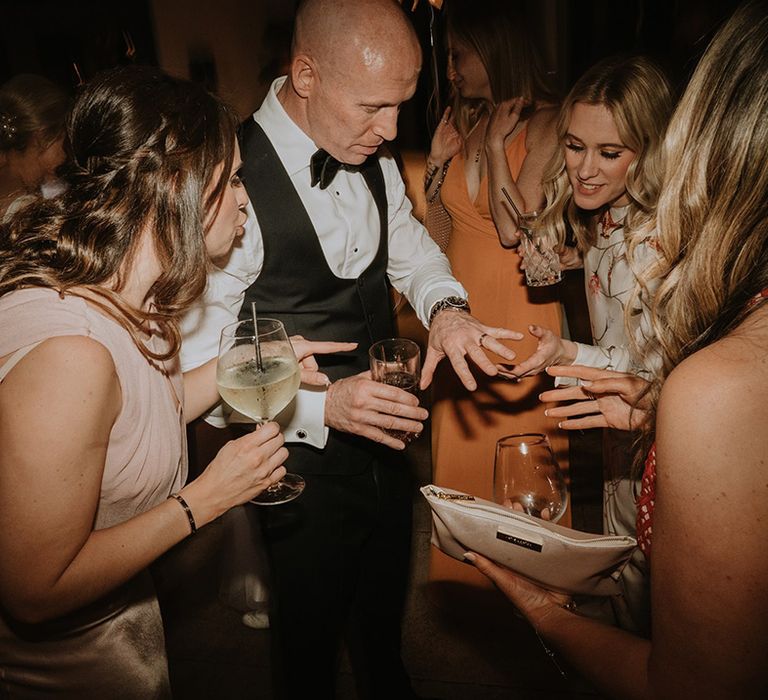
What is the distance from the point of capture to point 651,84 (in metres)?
2.18

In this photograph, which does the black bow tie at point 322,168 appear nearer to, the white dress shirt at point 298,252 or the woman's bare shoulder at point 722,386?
the white dress shirt at point 298,252

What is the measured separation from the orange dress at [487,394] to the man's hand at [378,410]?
42.4 inches

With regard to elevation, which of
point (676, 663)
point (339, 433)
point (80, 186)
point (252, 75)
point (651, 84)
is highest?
point (252, 75)

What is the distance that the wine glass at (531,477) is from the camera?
4.51 ft

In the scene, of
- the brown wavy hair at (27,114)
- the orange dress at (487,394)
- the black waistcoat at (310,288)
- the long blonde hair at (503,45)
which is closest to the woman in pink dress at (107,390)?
the black waistcoat at (310,288)

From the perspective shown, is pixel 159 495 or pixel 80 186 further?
pixel 159 495

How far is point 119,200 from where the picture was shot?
123 cm

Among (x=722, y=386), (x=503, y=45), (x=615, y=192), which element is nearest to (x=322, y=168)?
(x=615, y=192)

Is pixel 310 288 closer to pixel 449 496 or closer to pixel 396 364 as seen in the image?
pixel 396 364

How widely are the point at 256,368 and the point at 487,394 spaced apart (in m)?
1.54

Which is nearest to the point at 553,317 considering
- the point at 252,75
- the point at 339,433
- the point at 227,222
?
the point at 339,433

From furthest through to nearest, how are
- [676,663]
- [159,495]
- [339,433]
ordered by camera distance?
[339,433]
[159,495]
[676,663]

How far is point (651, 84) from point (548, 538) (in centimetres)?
179

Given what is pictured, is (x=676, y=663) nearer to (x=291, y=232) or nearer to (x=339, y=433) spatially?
(x=339, y=433)
